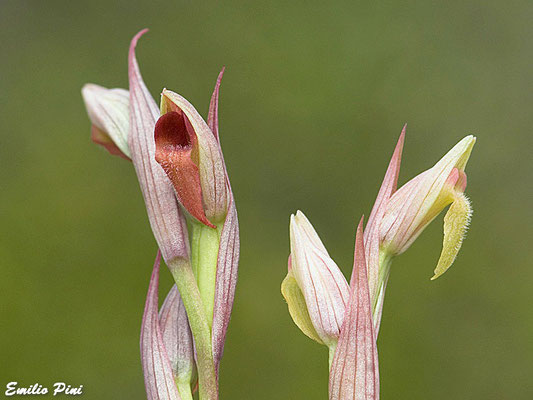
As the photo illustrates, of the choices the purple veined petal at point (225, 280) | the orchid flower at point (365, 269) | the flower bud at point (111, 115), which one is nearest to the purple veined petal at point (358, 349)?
the orchid flower at point (365, 269)

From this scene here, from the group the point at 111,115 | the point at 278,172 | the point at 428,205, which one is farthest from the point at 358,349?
the point at 278,172


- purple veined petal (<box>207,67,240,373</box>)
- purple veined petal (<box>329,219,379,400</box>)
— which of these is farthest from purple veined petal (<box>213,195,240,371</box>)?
purple veined petal (<box>329,219,379,400</box>)

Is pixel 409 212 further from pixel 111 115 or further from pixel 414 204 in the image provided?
pixel 111 115

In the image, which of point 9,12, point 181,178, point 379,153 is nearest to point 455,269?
point 379,153

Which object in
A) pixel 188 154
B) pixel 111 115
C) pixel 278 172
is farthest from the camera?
pixel 278 172

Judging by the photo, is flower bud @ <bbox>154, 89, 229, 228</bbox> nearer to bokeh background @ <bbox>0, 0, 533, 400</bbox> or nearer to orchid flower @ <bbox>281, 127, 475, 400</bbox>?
orchid flower @ <bbox>281, 127, 475, 400</bbox>

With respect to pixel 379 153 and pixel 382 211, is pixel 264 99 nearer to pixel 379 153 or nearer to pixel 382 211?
pixel 379 153
